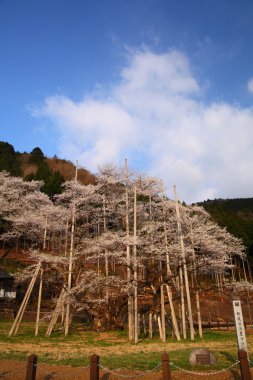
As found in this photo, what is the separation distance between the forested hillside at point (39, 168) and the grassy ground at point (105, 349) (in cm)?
2881

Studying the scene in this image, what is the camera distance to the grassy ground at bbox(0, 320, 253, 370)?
9398 mm

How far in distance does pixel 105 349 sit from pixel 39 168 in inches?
1667

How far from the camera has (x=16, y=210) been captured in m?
29.6

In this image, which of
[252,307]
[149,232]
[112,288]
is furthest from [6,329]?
[252,307]

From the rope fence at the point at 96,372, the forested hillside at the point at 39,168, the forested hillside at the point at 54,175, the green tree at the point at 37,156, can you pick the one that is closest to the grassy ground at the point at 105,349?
the rope fence at the point at 96,372

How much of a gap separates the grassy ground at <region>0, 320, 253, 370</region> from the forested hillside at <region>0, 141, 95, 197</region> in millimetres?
28806

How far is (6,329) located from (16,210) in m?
12.7

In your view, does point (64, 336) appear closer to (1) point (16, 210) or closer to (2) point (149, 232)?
(2) point (149, 232)

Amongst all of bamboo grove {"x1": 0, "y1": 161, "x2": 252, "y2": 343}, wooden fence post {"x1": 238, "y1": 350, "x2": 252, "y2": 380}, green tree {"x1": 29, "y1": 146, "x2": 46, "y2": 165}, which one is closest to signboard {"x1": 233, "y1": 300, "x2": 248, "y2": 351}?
wooden fence post {"x1": 238, "y1": 350, "x2": 252, "y2": 380}

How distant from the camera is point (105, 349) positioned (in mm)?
12656

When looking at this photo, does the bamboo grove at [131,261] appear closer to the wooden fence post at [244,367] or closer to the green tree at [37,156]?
the wooden fence post at [244,367]

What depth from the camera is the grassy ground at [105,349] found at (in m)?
9.40

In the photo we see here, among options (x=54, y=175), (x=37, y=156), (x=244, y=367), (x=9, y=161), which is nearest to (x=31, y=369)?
(x=244, y=367)

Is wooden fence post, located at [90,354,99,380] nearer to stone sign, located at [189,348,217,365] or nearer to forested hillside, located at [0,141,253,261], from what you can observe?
stone sign, located at [189,348,217,365]
